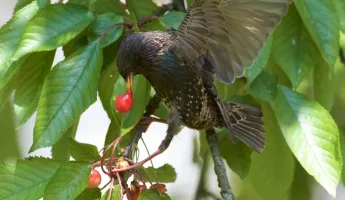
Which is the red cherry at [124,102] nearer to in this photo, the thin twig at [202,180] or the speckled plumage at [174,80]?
the speckled plumage at [174,80]

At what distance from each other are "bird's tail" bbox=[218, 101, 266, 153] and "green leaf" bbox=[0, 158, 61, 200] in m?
0.29

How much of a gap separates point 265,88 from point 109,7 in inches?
10.3

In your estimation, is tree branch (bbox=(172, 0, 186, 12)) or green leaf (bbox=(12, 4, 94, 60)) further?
tree branch (bbox=(172, 0, 186, 12))

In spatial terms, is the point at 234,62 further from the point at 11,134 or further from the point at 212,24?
the point at 11,134

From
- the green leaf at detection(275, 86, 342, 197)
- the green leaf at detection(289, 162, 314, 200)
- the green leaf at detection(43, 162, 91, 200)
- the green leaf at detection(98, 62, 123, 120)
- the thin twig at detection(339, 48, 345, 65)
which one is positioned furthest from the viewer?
the green leaf at detection(289, 162, 314, 200)

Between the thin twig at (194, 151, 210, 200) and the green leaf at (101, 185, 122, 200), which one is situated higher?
the green leaf at (101, 185, 122, 200)

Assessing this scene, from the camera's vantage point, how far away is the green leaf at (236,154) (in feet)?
3.40

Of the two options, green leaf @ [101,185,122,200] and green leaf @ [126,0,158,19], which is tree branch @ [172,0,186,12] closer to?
green leaf @ [126,0,158,19]

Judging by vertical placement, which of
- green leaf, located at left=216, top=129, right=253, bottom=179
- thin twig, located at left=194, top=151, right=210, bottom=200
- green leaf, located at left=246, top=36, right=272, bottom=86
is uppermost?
green leaf, located at left=246, top=36, right=272, bottom=86

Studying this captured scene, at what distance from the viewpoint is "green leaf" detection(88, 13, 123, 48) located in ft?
2.93

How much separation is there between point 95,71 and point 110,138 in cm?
18

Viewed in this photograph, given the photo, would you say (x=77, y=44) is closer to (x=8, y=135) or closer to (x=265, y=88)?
(x=265, y=88)

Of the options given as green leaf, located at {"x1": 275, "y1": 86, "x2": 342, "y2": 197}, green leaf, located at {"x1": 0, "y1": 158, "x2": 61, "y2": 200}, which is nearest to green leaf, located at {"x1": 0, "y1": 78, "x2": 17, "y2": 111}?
green leaf, located at {"x1": 0, "y1": 158, "x2": 61, "y2": 200}

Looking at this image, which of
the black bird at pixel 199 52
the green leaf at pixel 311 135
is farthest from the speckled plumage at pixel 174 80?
the green leaf at pixel 311 135
